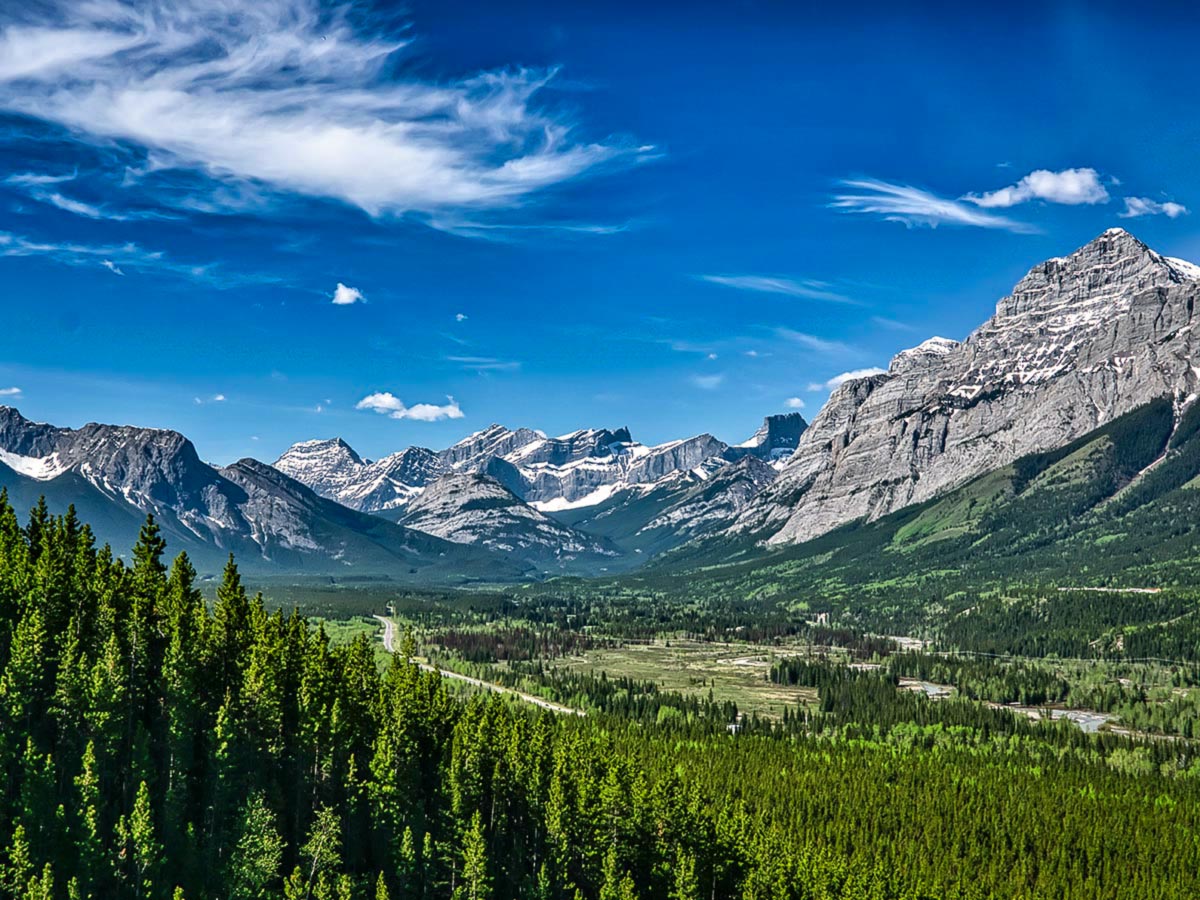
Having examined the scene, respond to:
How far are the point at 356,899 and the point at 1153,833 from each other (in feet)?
334

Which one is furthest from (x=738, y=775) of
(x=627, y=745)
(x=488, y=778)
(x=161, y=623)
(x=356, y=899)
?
(x=161, y=623)

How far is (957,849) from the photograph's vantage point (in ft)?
377

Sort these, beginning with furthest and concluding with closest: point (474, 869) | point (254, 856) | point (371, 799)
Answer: point (371, 799) < point (474, 869) < point (254, 856)

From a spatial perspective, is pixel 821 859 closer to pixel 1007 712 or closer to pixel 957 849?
pixel 957 849

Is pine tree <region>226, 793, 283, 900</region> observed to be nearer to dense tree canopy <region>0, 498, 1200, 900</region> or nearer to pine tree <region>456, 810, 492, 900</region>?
dense tree canopy <region>0, 498, 1200, 900</region>

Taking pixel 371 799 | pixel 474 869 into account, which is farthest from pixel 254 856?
pixel 474 869

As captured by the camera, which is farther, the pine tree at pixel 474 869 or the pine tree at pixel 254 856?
the pine tree at pixel 474 869

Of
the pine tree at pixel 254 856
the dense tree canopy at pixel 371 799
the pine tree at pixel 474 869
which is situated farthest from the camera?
the pine tree at pixel 474 869

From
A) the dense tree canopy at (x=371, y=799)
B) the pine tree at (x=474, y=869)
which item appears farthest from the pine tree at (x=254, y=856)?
the pine tree at (x=474, y=869)

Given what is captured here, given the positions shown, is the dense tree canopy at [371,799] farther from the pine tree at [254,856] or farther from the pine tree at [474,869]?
the pine tree at [474,869]

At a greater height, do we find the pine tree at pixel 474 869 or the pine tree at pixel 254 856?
the pine tree at pixel 254 856

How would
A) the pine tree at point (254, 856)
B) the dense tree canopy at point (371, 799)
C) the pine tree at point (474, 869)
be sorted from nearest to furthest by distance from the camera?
the pine tree at point (254, 856), the dense tree canopy at point (371, 799), the pine tree at point (474, 869)

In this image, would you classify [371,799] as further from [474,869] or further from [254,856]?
[254,856]

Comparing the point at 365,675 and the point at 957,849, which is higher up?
the point at 365,675
